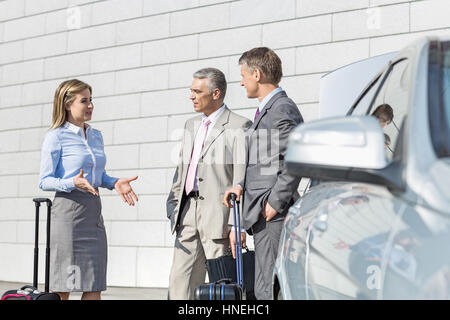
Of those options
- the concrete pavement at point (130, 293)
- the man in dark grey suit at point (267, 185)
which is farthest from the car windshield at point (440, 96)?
the concrete pavement at point (130, 293)

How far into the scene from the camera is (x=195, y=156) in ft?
15.4

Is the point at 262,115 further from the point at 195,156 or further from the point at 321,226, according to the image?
the point at 321,226

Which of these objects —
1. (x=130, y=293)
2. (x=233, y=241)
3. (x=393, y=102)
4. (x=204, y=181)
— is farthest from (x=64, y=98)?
(x=130, y=293)

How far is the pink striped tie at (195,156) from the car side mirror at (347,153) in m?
3.03

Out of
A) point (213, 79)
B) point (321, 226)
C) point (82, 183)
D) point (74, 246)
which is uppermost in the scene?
point (213, 79)

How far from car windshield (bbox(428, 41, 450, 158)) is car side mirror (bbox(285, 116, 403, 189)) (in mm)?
122

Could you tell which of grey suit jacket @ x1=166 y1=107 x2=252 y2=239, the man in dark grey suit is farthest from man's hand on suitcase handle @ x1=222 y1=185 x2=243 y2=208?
grey suit jacket @ x1=166 y1=107 x2=252 y2=239

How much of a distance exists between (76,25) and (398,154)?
8287mm

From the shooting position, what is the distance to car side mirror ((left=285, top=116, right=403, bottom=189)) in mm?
1545

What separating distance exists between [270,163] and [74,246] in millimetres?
1414

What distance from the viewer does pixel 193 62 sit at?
27.5 feet

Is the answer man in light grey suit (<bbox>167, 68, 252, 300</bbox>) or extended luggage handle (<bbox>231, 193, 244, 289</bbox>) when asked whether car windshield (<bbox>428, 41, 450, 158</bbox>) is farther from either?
man in light grey suit (<bbox>167, 68, 252, 300</bbox>)
